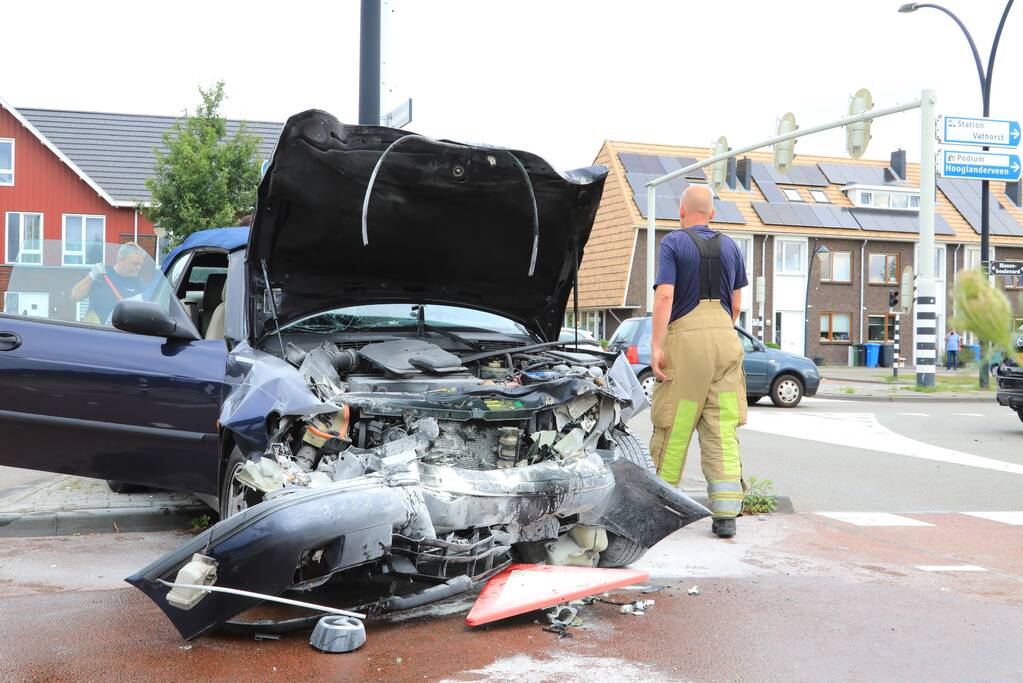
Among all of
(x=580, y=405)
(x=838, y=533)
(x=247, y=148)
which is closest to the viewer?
(x=580, y=405)

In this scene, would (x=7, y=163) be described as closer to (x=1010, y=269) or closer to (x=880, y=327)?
(x=1010, y=269)

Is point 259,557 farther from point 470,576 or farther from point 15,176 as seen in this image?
point 15,176

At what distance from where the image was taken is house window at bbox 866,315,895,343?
43844 mm

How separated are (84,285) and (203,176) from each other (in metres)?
21.1

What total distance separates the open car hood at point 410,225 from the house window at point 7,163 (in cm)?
3403

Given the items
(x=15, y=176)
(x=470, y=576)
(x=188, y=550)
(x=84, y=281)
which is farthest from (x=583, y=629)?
(x=15, y=176)

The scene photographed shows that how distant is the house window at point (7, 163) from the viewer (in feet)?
113

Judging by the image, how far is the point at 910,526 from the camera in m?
6.60

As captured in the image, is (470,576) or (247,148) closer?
(470,576)

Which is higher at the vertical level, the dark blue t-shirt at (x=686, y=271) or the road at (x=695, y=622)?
the dark blue t-shirt at (x=686, y=271)

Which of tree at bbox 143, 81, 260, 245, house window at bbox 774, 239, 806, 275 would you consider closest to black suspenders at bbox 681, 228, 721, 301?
tree at bbox 143, 81, 260, 245

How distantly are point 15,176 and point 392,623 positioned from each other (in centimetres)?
3557

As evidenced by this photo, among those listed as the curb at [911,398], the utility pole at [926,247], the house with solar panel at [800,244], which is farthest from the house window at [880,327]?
the utility pole at [926,247]

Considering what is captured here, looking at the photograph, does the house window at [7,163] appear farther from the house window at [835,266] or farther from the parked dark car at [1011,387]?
the parked dark car at [1011,387]
